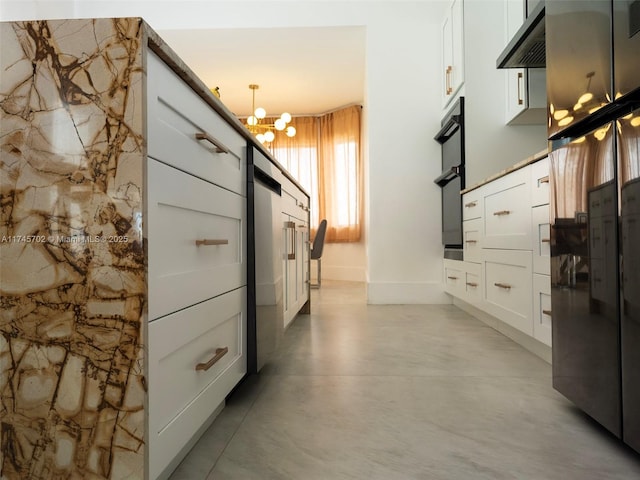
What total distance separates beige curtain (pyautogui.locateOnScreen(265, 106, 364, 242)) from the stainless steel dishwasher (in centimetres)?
437

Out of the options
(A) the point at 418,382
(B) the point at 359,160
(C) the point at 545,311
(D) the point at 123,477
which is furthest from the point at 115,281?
(B) the point at 359,160

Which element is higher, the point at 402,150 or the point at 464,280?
the point at 402,150

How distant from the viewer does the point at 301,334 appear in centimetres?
237

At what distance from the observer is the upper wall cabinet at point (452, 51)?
10.4ft

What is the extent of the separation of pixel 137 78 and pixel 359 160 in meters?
5.41

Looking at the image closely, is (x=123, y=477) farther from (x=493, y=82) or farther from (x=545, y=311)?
(x=493, y=82)

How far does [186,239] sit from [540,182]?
1.40m

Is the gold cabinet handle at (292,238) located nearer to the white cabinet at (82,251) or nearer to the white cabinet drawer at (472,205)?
the white cabinet drawer at (472,205)

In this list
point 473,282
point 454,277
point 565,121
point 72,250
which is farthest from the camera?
point 454,277

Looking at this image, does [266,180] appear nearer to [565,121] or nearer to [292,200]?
[292,200]

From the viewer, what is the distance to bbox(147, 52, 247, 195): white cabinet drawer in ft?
2.53

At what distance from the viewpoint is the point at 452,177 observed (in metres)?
3.32

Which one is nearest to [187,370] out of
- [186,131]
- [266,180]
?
[186,131]


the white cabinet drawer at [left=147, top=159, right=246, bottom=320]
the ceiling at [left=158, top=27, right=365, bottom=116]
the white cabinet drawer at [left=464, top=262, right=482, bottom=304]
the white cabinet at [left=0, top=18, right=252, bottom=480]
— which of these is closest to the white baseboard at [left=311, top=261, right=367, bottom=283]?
the ceiling at [left=158, top=27, right=365, bottom=116]
